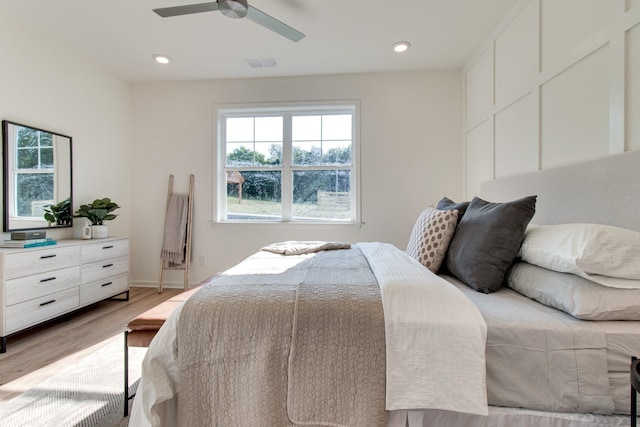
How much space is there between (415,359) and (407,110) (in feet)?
9.85

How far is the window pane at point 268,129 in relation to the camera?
3.57 meters

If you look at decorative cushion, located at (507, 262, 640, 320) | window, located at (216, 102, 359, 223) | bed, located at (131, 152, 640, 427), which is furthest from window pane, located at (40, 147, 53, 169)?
decorative cushion, located at (507, 262, 640, 320)

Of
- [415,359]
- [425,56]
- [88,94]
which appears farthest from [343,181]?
[88,94]

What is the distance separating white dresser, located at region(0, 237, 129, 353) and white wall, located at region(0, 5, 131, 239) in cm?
45

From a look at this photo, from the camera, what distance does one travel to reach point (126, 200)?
3578mm

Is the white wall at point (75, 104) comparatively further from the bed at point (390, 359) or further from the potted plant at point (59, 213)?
the bed at point (390, 359)

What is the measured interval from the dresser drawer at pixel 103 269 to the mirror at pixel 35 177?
0.53 metres

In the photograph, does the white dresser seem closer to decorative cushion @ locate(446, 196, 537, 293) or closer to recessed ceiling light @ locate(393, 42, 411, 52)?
decorative cushion @ locate(446, 196, 537, 293)

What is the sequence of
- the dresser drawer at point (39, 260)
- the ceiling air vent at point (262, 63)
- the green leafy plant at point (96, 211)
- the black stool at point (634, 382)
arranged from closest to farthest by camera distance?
the black stool at point (634, 382) → the dresser drawer at point (39, 260) → the green leafy plant at point (96, 211) → the ceiling air vent at point (262, 63)

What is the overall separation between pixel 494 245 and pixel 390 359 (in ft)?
2.55

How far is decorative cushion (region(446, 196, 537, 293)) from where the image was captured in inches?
51.2

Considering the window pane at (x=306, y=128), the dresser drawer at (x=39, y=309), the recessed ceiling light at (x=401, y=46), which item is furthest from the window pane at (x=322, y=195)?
the dresser drawer at (x=39, y=309)

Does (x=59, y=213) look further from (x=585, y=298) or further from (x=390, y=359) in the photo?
(x=585, y=298)

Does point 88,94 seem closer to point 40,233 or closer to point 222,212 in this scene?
point 40,233
